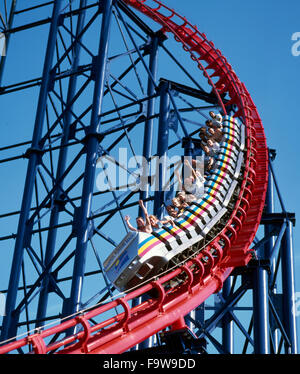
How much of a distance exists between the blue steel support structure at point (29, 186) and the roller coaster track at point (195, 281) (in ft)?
6.96

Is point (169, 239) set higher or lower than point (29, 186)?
lower

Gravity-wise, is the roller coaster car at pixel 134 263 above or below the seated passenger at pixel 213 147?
below

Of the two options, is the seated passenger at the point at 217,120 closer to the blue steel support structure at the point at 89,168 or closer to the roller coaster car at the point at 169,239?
the roller coaster car at the point at 169,239

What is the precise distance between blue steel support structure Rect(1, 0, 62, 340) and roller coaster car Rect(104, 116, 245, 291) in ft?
10.8

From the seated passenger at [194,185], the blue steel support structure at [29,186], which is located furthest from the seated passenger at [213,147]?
the blue steel support structure at [29,186]

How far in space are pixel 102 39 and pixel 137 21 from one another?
1.90 m

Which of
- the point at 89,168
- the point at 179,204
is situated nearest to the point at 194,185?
the point at 179,204

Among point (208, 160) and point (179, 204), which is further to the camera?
point (208, 160)

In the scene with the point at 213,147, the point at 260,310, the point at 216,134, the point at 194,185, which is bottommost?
the point at 260,310

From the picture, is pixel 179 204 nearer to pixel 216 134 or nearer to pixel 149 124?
pixel 216 134

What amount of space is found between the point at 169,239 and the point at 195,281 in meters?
0.55

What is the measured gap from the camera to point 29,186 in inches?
429

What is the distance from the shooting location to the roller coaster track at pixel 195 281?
5801 millimetres
